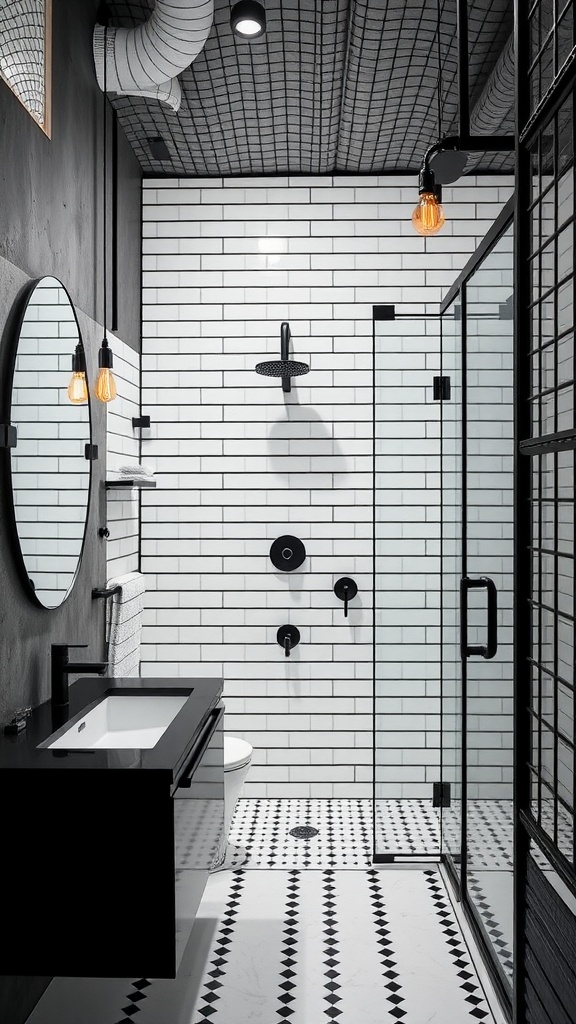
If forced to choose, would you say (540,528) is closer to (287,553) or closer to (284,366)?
(284,366)

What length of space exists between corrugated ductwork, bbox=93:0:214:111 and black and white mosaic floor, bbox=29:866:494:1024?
2.99 metres

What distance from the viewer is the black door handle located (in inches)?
84.7

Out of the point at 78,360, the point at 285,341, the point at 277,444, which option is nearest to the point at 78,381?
A: the point at 78,360

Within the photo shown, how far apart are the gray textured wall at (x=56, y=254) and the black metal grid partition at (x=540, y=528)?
1323 millimetres

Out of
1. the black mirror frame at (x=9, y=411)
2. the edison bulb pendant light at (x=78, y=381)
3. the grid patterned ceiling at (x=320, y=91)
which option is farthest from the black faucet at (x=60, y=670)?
the grid patterned ceiling at (x=320, y=91)

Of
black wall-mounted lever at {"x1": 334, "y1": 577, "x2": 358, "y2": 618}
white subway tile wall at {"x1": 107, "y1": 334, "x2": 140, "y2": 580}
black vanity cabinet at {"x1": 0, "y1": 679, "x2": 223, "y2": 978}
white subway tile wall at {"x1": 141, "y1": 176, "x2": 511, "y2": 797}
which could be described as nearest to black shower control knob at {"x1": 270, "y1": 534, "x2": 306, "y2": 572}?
white subway tile wall at {"x1": 141, "y1": 176, "x2": 511, "y2": 797}

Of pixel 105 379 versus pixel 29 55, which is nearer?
pixel 29 55

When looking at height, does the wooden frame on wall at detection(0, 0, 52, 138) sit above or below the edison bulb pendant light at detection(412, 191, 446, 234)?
above

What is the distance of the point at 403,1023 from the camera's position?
2.15 meters

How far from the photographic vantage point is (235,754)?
3129 millimetres

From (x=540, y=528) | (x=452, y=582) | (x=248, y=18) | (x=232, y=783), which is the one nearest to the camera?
(x=540, y=528)

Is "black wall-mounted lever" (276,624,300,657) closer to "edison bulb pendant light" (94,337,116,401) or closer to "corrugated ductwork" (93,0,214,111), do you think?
"edison bulb pendant light" (94,337,116,401)

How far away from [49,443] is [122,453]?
1123mm

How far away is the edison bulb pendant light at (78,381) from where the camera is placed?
2547 millimetres
